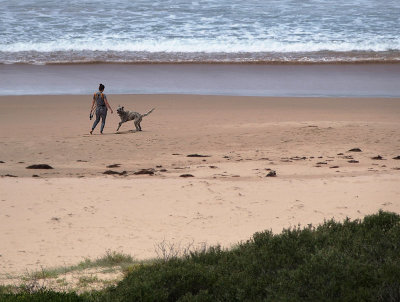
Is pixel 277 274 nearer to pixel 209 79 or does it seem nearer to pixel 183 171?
Result: pixel 183 171

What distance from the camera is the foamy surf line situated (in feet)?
80.2

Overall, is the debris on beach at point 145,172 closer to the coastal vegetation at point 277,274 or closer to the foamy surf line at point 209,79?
the coastal vegetation at point 277,274

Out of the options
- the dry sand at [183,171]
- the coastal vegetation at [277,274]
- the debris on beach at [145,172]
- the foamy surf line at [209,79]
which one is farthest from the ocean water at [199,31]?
the coastal vegetation at [277,274]

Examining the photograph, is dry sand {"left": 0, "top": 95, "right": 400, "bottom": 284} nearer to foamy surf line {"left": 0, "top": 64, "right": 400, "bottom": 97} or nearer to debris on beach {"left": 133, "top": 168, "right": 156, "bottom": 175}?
debris on beach {"left": 133, "top": 168, "right": 156, "bottom": 175}

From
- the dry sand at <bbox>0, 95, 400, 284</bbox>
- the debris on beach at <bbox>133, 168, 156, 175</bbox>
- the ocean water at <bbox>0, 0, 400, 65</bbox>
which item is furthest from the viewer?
the ocean water at <bbox>0, 0, 400, 65</bbox>

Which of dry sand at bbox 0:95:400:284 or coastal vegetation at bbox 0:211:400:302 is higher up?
coastal vegetation at bbox 0:211:400:302

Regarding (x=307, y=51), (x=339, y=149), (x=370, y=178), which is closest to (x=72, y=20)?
(x=307, y=51)

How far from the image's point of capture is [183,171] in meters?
13.9

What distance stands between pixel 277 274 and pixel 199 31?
1256 inches

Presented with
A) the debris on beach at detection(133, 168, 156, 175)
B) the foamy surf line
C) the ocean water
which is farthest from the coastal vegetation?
the ocean water

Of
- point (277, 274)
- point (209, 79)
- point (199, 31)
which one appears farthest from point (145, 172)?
point (199, 31)

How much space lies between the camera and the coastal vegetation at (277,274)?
6004 mm

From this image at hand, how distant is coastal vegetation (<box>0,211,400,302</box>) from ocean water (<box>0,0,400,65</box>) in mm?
24593

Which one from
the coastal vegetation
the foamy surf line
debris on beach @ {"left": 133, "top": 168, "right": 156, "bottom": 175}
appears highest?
the coastal vegetation
